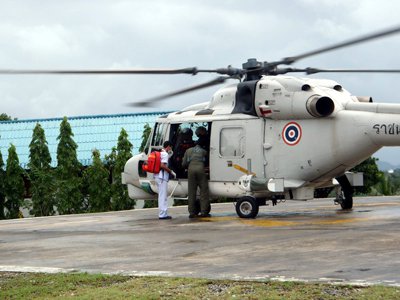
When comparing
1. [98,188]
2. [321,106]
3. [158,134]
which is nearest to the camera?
[321,106]

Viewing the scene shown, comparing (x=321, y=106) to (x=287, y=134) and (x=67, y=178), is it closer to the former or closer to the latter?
(x=287, y=134)

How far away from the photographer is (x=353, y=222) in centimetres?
1324

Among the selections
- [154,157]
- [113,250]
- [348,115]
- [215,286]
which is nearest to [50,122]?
[154,157]

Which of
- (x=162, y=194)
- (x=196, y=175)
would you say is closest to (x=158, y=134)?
(x=162, y=194)

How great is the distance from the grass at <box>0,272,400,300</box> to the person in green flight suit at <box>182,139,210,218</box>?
8.19m

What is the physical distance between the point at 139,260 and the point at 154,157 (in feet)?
24.1

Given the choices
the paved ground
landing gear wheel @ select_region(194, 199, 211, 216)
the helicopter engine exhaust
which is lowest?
the paved ground

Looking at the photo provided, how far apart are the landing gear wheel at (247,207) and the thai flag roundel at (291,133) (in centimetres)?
154

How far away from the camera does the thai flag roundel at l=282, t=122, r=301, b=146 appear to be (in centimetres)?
1505

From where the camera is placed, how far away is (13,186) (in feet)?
102

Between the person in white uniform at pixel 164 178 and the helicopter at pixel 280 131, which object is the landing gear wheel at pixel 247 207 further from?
the person in white uniform at pixel 164 178

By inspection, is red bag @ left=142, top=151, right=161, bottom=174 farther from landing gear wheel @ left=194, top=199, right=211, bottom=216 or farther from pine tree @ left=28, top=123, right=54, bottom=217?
pine tree @ left=28, top=123, right=54, bottom=217

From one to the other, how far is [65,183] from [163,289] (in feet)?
79.5

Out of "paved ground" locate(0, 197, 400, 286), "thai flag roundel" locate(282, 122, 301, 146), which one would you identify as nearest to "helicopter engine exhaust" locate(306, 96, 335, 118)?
"thai flag roundel" locate(282, 122, 301, 146)
